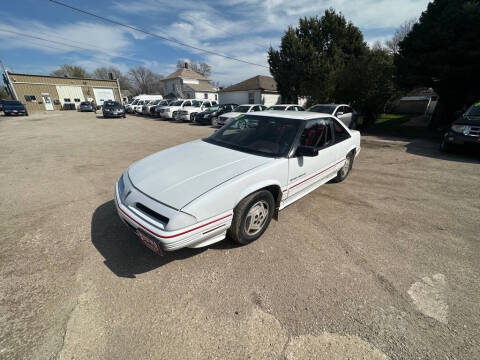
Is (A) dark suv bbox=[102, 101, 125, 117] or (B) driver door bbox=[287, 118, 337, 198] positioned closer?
(B) driver door bbox=[287, 118, 337, 198]

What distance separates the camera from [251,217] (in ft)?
8.04

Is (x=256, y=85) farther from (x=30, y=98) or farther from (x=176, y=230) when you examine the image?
(x=30, y=98)

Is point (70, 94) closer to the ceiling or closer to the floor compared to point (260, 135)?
closer to the ceiling

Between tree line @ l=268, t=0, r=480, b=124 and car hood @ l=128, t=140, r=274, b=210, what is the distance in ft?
43.7

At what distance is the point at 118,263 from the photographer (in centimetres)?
224

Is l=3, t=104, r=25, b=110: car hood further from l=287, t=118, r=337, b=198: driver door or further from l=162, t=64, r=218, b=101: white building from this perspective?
l=287, t=118, r=337, b=198: driver door

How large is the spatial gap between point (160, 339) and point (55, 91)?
42978 mm

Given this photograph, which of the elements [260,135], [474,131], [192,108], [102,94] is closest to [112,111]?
[192,108]

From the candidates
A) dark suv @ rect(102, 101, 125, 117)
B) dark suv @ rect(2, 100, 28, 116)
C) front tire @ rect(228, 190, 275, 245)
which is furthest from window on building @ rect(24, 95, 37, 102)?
front tire @ rect(228, 190, 275, 245)

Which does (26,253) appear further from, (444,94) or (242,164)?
(444,94)

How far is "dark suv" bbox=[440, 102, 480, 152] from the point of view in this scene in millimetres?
5855

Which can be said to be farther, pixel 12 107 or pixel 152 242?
pixel 12 107

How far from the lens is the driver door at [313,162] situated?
2.78m

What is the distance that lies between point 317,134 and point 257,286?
2.47 m
